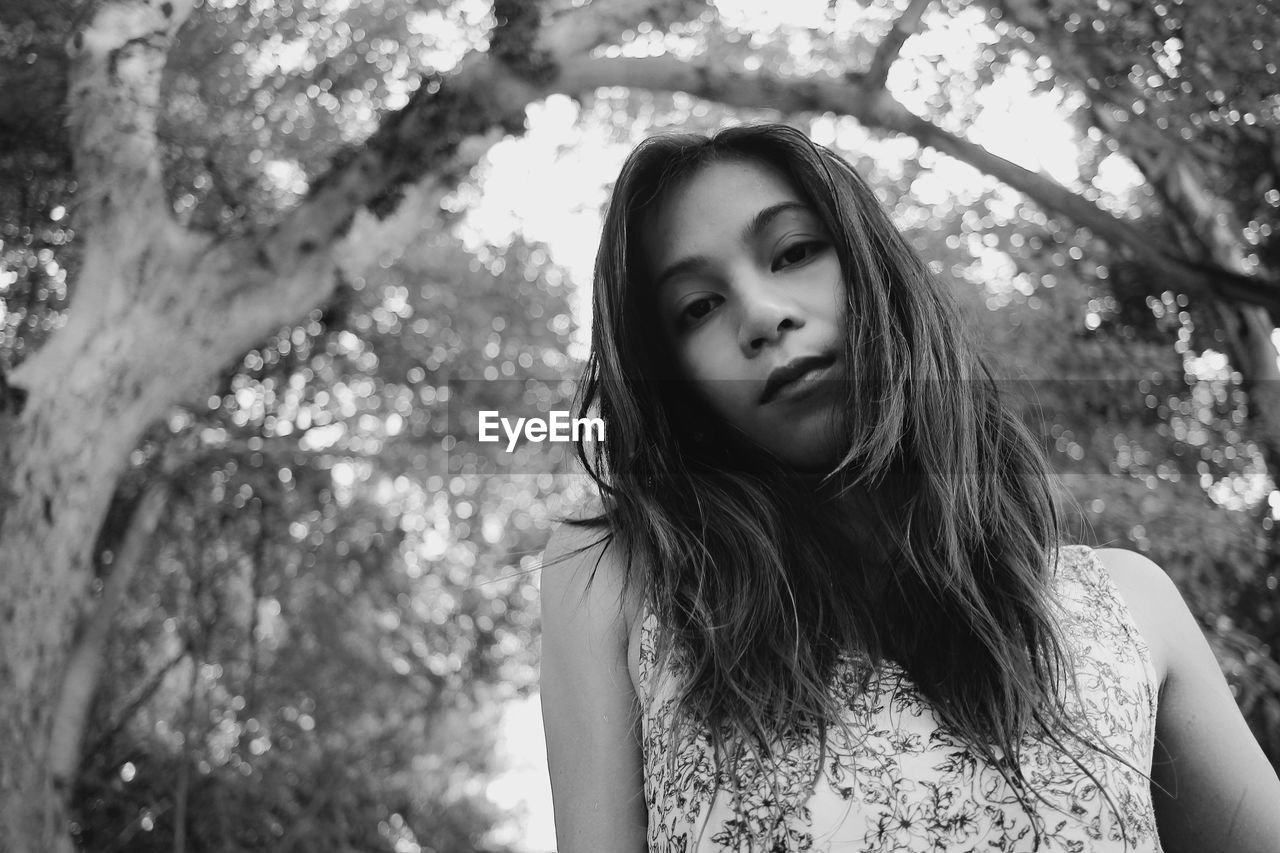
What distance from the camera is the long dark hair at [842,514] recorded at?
3.33ft

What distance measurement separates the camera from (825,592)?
1.08 meters

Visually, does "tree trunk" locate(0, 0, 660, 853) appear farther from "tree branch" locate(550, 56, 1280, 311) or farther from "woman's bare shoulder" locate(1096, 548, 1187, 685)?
"woman's bare shoulder" locate(1096, 548, 1187, 685)

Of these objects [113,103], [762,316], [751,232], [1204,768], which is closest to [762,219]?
[751,232]

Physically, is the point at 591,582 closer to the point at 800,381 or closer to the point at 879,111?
the point at 800,381

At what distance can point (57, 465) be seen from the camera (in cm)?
275

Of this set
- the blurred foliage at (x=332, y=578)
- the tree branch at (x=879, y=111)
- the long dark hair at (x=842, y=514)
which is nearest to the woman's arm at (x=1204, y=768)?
the long dark hair at (x=842, y=514)

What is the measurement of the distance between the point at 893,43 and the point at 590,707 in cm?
248

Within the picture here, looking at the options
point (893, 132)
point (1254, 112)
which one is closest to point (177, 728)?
point (893, 132)

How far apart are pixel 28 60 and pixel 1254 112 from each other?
3.54 metres

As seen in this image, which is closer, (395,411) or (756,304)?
(756,304)

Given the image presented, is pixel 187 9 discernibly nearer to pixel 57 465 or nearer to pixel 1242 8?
pixel 57 465

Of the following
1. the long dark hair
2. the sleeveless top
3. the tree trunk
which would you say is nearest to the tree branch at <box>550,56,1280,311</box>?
the tree trunk

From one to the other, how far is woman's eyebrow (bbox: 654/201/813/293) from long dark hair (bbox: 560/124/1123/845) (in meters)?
0.03

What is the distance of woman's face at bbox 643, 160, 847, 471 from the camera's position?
1.11 meters
